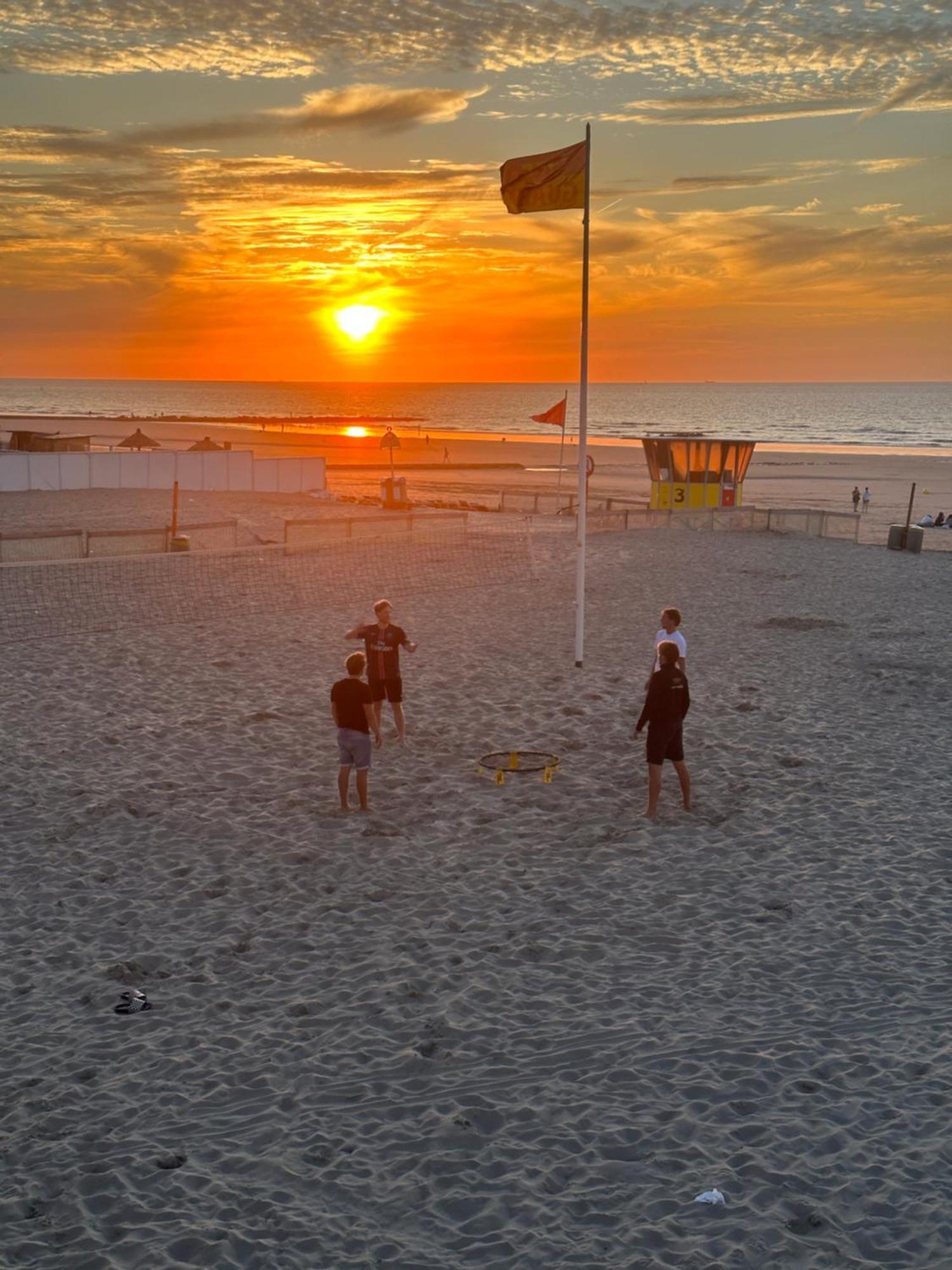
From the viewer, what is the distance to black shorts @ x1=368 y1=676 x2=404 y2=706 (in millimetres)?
12781

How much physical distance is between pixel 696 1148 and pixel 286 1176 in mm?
2066

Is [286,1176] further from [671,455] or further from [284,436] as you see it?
[284,436]

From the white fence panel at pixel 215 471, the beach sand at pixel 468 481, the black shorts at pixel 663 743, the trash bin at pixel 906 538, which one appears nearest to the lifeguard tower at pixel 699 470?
the beach sand at pixel 468 481

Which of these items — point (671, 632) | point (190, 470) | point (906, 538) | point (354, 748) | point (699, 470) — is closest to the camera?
point (354, 748)

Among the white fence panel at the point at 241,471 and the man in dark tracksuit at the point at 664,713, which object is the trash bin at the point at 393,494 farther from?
the man in dark tracksuit at the point at 664,713

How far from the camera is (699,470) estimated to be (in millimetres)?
38500

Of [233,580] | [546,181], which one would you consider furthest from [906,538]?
[546,181]

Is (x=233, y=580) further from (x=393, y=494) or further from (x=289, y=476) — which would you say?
(x=289, y=476)

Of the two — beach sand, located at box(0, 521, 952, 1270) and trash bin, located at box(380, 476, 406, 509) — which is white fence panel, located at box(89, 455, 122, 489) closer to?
trash bin, located at box(380, 476, 406, 509)

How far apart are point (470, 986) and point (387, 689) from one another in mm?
5413

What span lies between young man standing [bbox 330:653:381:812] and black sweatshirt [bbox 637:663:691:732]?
2491 millimetres

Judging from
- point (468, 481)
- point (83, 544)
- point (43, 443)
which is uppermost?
point (43, 443)

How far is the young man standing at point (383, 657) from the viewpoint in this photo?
12.5 m

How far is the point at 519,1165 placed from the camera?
590 cm
